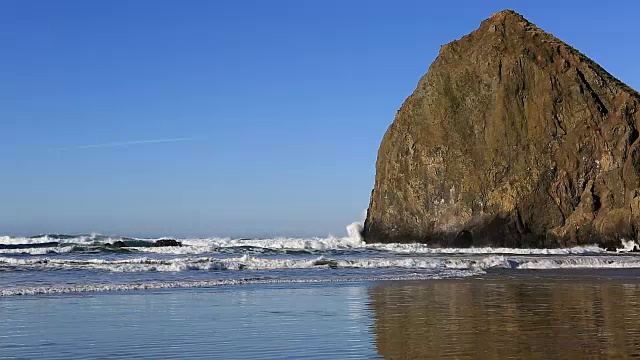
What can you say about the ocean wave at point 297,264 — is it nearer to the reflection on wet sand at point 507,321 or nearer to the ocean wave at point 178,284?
the ocean wave at point 178,284

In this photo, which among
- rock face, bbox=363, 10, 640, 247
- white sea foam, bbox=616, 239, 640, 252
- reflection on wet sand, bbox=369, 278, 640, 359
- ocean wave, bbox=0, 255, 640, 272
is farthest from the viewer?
rock face, bbox=363, 10, 640, 247

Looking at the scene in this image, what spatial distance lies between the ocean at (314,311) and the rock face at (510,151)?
2165cm

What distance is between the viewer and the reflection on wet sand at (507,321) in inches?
416

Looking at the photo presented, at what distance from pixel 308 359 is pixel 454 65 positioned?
50.8 m

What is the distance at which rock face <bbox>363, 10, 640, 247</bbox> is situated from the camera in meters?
50.4

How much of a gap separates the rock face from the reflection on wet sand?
29.8m

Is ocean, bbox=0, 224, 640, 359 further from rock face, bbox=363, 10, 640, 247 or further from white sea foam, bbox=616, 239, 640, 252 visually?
rock face, bbox=363, 10, 640, 247

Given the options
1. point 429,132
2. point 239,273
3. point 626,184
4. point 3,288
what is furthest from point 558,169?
point 3,288

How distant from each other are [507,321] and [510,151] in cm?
4174

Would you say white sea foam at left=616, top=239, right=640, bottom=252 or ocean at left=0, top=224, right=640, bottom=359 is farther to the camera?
white sea foam at left=616, top=239, right=640, bottom=252

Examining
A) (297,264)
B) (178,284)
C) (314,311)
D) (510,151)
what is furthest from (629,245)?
(314,311)

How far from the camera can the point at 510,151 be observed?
53.9m

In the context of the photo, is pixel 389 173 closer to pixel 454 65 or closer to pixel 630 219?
pixel 454 65

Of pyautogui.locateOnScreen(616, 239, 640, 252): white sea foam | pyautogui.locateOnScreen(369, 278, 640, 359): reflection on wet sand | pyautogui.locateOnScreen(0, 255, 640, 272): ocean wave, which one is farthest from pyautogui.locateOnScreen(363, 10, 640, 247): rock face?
pyautogui.locateOnScreen(369, 278, 640, 359): reflection on wet sand
